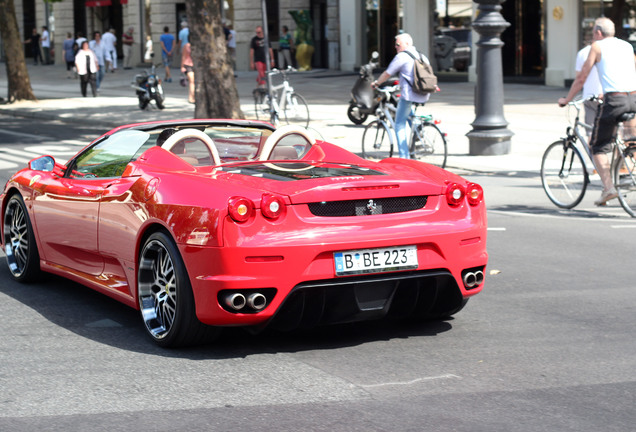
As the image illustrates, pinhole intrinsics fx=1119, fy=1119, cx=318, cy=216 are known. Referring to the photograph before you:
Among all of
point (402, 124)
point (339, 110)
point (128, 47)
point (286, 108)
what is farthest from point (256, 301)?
point (128, 47)

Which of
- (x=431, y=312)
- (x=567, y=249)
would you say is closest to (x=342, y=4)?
(x=567, y=249)

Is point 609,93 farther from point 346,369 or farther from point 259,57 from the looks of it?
point 259,57

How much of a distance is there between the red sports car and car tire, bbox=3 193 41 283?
81cm

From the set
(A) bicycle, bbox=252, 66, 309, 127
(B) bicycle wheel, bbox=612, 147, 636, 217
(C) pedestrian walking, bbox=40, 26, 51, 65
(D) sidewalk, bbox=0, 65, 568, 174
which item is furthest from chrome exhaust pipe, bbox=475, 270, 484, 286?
(C) pedestrian walking, bbox=40, 26, 51, 65

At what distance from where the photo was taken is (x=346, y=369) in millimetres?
5340

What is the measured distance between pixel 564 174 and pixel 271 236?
6552mm

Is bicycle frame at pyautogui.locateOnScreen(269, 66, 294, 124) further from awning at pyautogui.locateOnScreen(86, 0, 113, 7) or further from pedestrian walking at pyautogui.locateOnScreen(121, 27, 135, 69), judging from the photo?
awning at pyautogui.locateOnScreen(86, 0, 113, 7)

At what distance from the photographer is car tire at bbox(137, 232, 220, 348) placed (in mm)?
5559

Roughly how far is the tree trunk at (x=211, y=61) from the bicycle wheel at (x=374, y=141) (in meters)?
5.19

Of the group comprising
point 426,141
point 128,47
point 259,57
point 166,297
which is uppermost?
point 128,47

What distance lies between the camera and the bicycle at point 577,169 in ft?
34.6

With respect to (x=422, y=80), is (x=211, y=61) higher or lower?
higher

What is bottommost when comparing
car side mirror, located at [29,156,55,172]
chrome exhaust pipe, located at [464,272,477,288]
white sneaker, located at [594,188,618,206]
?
white sneaker, located at [594,188,618,206]

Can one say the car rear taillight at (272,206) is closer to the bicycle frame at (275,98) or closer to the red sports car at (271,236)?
the red sports car at (271,236)
